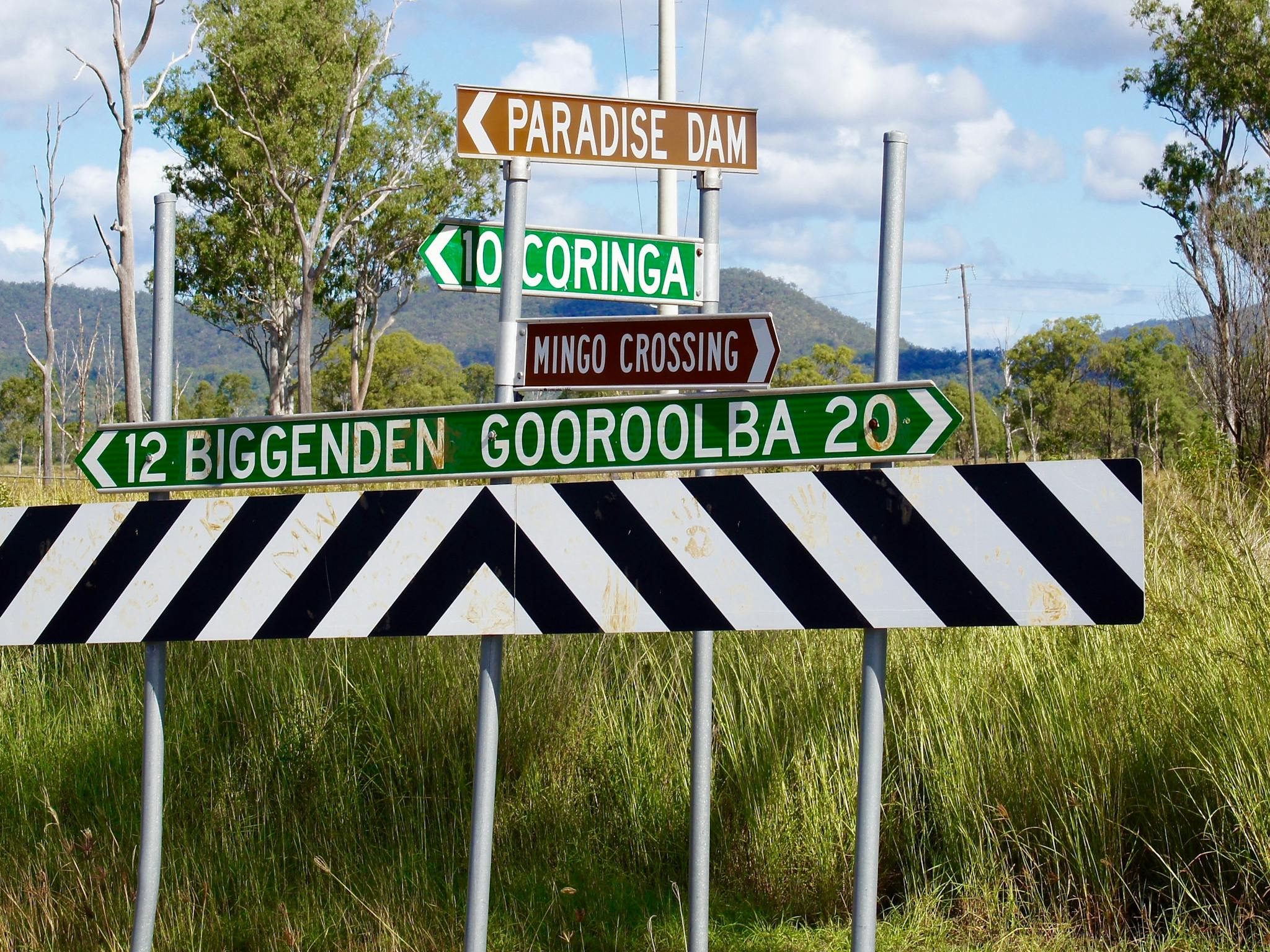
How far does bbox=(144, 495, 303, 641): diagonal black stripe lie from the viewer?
105 inches

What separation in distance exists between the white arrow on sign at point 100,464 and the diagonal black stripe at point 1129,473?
224cm

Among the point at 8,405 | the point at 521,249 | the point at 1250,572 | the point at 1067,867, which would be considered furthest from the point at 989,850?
the point at 8,405

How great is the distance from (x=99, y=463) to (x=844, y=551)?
70.3 inches

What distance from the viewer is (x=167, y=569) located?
2.71 metres

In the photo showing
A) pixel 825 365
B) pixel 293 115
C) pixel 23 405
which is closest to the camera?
pixel 293 115

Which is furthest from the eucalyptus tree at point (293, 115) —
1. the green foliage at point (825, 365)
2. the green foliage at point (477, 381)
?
the green foliage at point (477, 381)

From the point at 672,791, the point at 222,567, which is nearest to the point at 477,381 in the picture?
the point at 672,791

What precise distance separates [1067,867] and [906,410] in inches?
65.3

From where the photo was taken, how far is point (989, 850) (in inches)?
130

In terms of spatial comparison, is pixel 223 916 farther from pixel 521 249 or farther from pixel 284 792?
pixel 521 249

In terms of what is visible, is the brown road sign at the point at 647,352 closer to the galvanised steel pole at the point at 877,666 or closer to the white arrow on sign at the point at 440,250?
the galvanised steel pole at the point at 877,666

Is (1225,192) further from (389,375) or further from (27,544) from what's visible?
(389,375)

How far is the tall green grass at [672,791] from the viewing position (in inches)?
124

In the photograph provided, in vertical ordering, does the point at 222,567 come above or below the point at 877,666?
above
